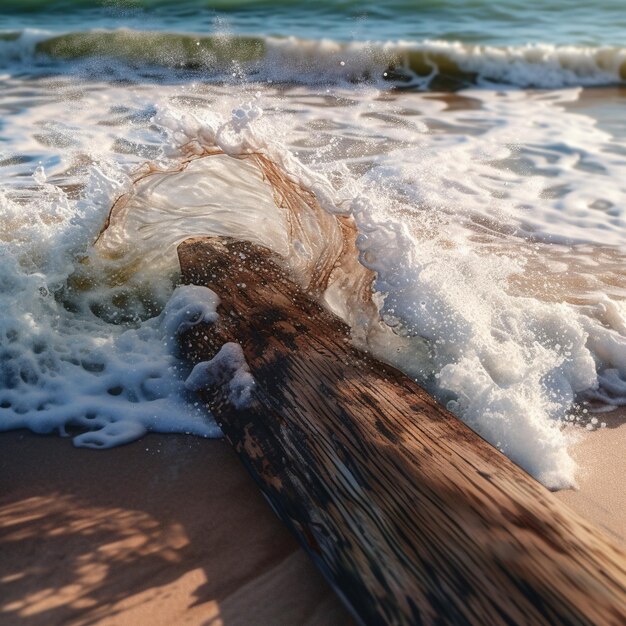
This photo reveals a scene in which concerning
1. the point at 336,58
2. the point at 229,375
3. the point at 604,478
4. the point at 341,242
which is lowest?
the point at 336,58

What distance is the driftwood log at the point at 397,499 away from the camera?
131cm

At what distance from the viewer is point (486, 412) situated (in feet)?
7.12

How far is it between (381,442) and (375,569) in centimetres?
35

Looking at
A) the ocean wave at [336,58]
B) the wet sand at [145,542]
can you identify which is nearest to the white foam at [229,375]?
the wet sand at [145,542]

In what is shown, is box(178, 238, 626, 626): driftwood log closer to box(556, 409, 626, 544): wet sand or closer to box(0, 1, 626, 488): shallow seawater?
box(0, 1, 626, 488): shallow seawater

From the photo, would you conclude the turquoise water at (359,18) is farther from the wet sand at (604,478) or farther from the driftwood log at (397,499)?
the driftwood log at (397,499)

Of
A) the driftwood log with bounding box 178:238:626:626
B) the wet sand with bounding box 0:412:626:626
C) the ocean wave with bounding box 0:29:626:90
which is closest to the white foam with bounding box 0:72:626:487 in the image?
the wet sand with bounding box 0:412:626:626

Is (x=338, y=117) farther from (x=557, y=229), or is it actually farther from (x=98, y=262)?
(x=98, y=262)

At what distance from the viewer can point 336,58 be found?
9.08 metres

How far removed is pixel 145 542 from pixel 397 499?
67 centimetres

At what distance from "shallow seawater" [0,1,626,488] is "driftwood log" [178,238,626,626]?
30 centimetres

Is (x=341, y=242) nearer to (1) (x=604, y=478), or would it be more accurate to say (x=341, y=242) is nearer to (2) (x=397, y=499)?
(1) (x=604, y=478)

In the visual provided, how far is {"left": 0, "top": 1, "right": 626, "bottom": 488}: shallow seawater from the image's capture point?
7.86 feet

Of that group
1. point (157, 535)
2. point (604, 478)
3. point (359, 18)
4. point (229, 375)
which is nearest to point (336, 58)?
point (359, 18)
